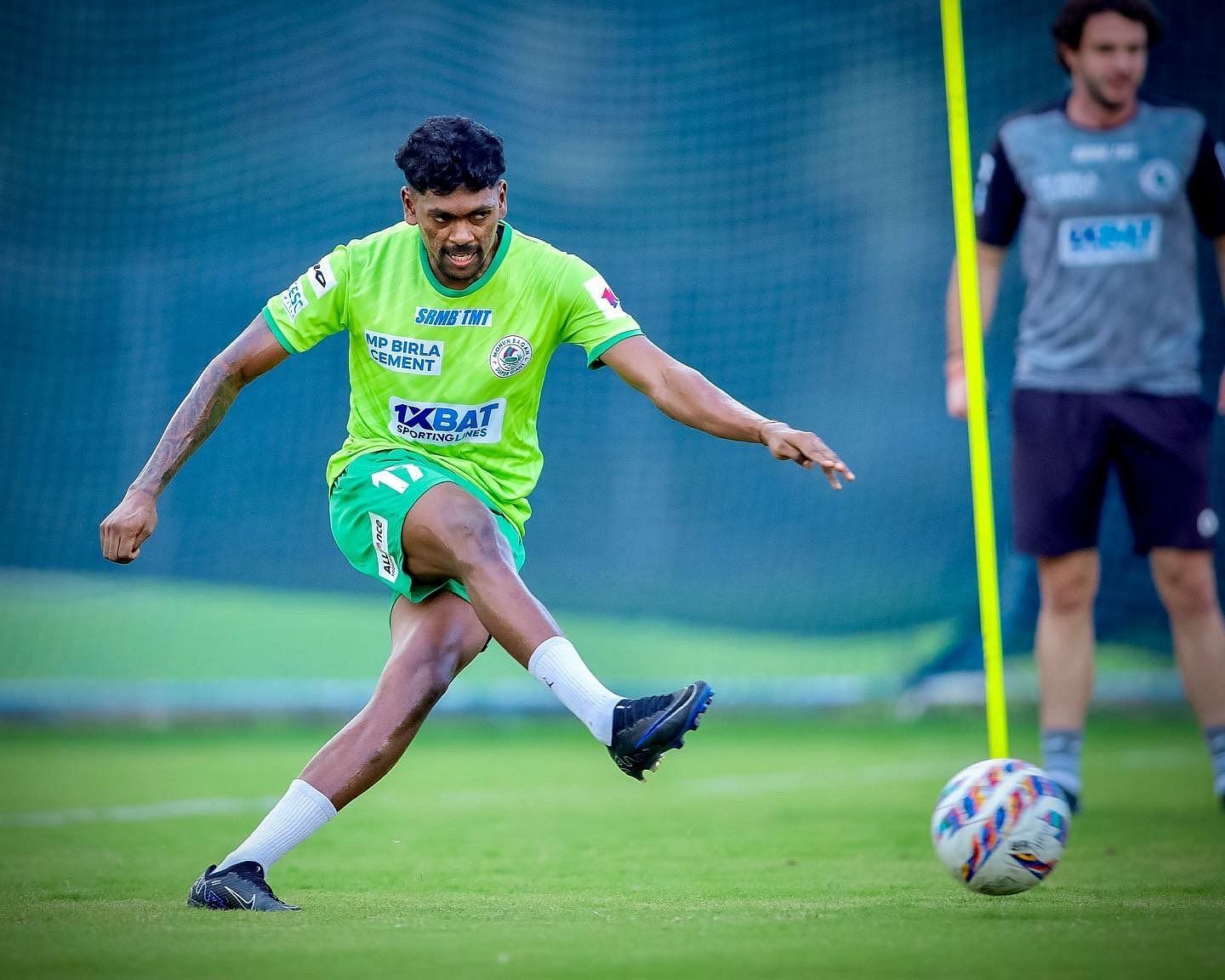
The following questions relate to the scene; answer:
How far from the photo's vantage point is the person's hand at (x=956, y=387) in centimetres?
563

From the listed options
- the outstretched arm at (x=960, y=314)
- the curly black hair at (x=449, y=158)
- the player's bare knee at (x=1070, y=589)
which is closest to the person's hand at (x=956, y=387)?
the outstretched arm at (x=960, y=314)

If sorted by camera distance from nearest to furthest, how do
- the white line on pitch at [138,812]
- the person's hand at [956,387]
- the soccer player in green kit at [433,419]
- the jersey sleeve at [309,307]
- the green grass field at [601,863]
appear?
the green grass field at [601,863] → the soccer player in green kit at [433,419] → the jersey sleeve at [309,307] → the person's hand at [956,387] → the white line on pitch at [138,812]

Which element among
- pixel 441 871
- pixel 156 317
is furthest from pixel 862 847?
pixel 156 317

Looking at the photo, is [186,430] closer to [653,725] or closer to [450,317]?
[450,317]

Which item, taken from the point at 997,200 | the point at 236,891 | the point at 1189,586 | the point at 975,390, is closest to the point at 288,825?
the point at 236,891

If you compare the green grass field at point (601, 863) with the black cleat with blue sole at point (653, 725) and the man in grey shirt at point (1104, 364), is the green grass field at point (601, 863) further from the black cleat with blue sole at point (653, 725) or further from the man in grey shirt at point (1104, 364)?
the man in grey shirt at point (1104, 364)

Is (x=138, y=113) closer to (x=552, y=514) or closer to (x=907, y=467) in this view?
(x=552, y=514)

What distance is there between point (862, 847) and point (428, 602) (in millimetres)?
1831

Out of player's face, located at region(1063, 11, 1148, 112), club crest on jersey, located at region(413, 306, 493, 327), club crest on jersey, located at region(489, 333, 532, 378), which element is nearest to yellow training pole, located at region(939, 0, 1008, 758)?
player's face, located at region(1063, 11, 1148, 112)

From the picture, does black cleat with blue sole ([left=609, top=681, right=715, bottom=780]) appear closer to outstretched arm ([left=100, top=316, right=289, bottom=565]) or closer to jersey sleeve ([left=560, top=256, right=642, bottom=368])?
jersey sleeve ([left=560, top=256, right=642, bottom=368])

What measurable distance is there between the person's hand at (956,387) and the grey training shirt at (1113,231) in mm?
289

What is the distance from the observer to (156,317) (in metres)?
11.1

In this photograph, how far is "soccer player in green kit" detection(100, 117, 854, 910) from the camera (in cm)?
402

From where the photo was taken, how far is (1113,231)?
→ 5809 millimetres
